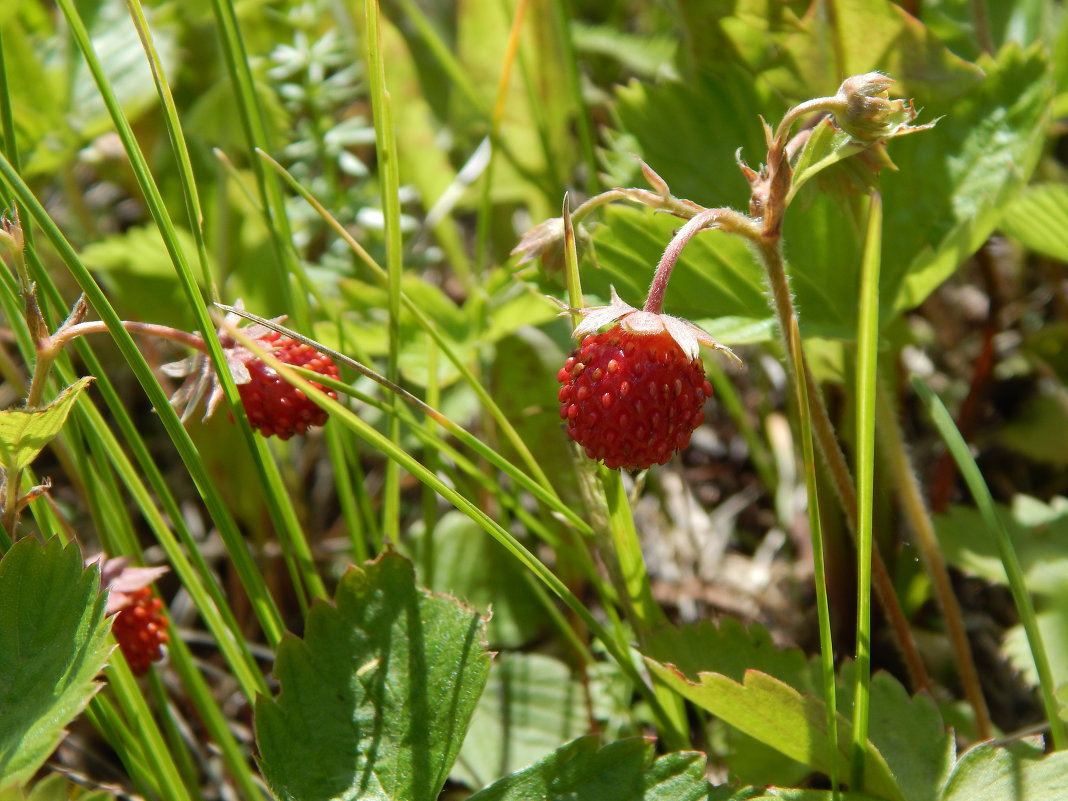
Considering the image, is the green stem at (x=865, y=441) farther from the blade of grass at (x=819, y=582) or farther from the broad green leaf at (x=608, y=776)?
the broad green leaf at (x=608, y=776)

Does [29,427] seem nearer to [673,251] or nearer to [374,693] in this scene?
[374,693]

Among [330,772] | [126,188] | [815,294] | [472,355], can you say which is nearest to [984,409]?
[815,294]

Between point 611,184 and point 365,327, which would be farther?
point 365,327

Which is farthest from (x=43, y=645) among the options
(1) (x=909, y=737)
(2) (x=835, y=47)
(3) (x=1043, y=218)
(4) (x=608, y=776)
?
(3) (x=1043, y=218)

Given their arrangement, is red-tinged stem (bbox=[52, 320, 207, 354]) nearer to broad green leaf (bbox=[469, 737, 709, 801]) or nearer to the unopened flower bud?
broad green leaf (bbox=[469, 737, 709, 801])

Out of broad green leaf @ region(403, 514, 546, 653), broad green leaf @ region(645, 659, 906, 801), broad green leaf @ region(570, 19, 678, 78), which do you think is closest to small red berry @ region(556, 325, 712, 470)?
broad green leaf @ region(645, 659, 906, 801)

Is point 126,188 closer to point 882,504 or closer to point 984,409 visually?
point 882,504
